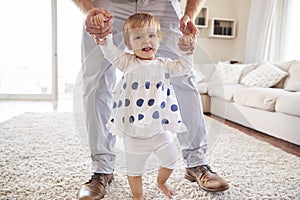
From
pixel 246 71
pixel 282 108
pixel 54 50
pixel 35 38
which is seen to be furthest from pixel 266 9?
pixel 35 38

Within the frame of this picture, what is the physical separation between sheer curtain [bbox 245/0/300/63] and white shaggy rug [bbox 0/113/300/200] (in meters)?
2.15

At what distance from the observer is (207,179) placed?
1220 millimetres

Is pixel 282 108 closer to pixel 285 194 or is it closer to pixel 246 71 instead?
pixel 285 194

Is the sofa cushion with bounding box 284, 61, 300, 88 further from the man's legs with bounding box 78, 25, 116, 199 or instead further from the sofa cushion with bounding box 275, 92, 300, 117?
the man's legs with bounding box 78, 25, 116, 199

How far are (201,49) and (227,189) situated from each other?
0.55m

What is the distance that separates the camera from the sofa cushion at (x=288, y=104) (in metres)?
2.21

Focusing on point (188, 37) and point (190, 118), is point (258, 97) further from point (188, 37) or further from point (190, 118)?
point (188, 37)

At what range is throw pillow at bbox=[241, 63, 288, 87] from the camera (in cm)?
318

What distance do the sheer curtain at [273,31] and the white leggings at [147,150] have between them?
3.37m

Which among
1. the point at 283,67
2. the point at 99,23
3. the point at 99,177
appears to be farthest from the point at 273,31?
the point at 99,23

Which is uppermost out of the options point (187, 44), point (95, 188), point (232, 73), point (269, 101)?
point (187, 44)

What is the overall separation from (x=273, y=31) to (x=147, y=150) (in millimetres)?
3766

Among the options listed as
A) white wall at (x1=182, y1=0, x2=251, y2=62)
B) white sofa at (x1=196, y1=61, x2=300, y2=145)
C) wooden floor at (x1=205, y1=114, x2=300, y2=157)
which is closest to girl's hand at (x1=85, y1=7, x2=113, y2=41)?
white sofa at (x1=196, y1=61, x2=300, y2=145)

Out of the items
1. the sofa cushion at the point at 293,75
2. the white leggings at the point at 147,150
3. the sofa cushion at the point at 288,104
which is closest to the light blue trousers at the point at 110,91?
the white leggings at the point at 147,150
